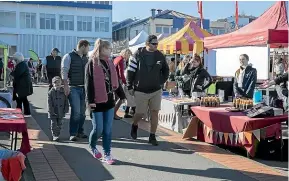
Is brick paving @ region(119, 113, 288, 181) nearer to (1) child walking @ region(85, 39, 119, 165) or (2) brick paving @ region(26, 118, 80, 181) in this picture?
(1) child walking @ region(85, 39, 119, 165)

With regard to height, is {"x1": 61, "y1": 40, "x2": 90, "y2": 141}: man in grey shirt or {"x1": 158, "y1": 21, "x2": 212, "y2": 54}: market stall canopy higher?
{"x1": 158, "y1": 21, "x2": 212, "y2": 54}: market stall canopy

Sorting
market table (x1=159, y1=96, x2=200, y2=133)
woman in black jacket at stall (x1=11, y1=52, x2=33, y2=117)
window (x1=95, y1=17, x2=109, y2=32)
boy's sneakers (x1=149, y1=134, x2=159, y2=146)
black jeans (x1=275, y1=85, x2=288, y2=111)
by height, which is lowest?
boy's sneakers (x1=149, y1=134, x2=159, y2=146)

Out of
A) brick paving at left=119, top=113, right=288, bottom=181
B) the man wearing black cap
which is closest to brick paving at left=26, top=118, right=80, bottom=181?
brick paving at left=119, top=113, right=288, bottom=181

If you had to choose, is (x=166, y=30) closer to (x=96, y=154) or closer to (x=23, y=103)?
(x=23, y=103)

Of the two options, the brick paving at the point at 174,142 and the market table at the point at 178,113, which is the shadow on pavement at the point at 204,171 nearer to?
the brick paving at the point at 174,142

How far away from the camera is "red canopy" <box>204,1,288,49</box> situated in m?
8.93

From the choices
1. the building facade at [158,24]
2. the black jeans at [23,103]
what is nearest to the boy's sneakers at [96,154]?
the black jeans at [23,103]

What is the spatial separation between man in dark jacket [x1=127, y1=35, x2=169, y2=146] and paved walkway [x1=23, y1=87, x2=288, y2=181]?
55 centimetres

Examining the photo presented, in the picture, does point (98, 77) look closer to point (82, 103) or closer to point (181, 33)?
point (82, 103)

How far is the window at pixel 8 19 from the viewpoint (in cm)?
4588

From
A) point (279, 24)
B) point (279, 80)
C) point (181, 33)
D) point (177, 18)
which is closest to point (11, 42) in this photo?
point (177, 18)

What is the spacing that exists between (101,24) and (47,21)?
655 cm

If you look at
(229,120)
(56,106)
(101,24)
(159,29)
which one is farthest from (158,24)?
(229,120)

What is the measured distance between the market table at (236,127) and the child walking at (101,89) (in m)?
1.63
